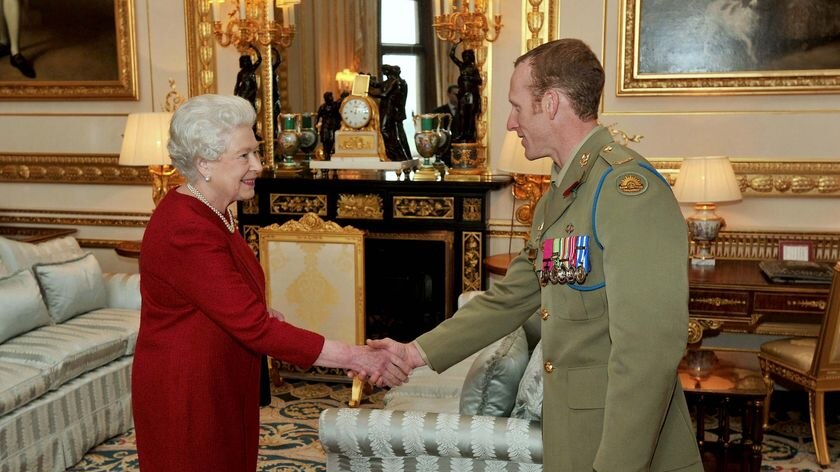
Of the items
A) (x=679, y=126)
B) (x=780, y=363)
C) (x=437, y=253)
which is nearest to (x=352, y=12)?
(x=437, y=253)

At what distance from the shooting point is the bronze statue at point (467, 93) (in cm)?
523

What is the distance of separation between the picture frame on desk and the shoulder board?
Result: 3.38 metres

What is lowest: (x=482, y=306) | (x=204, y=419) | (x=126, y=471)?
(x=126, y=471)

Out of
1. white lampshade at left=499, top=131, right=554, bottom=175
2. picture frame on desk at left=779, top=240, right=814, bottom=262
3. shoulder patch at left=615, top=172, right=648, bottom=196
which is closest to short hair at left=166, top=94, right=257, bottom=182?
shoulder patch at left=615, top=172, right=648, bottom=196

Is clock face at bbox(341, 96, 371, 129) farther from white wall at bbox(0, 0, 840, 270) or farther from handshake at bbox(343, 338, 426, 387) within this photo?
handshake at bbox(343, 338, 426, 387)

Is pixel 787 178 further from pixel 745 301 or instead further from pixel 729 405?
pixel 729 405

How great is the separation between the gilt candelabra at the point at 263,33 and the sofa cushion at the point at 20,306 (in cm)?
181

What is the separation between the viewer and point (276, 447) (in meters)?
4.28

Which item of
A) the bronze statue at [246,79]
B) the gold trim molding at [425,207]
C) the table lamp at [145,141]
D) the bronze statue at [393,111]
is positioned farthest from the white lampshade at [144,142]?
the gold trim molding at [425,207]

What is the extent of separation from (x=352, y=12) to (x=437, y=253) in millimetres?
1656

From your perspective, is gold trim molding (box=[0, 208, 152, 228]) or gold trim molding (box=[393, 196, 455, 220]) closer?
gold trim molding (box=[393, 196, 455, 220])

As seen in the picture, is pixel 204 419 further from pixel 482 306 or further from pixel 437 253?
pixel 437 253

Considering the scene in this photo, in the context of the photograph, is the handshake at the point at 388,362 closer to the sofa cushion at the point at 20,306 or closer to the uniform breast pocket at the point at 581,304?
the uniform breast pocket at the point at 581,304

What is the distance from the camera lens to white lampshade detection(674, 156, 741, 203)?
4.52m
